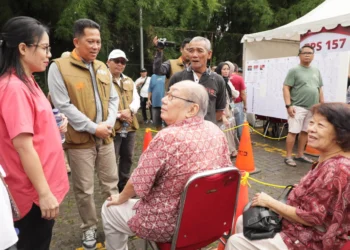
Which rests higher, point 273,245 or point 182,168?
point 182,168

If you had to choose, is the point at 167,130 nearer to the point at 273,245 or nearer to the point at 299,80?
the point at 273,245

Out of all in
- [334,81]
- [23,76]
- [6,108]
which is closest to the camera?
[6,108]

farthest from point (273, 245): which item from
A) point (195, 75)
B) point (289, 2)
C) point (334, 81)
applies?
point (289, 2)

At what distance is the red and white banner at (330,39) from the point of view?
6236mm

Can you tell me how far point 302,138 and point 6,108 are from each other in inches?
194

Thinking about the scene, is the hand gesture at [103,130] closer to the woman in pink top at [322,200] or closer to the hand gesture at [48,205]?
the hand gesture at [48,205]

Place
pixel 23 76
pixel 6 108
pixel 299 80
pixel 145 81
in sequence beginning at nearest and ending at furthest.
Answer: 1. pixel 6 108
2. pixel 23 76
3. pixel 299 80
4. pixel 145 81

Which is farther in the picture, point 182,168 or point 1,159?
point 182,168

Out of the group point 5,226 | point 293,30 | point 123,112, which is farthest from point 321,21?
point 5,226

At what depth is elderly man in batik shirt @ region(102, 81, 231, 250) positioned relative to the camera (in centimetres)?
175

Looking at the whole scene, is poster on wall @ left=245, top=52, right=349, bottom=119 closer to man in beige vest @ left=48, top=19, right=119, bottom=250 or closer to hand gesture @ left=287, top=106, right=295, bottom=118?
hand gesture @ left=287, top=106, right=295, bottom=118

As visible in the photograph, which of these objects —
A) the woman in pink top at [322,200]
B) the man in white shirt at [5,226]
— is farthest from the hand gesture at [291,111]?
the man in white shirt at [5,226]

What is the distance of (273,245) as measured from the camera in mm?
1781

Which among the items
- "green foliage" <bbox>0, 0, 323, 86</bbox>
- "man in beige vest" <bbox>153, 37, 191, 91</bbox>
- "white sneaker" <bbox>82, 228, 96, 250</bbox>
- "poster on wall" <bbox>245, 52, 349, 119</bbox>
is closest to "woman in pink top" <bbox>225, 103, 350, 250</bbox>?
"white sneaker" <bbox>82, 228, 96, 250</bbox>
